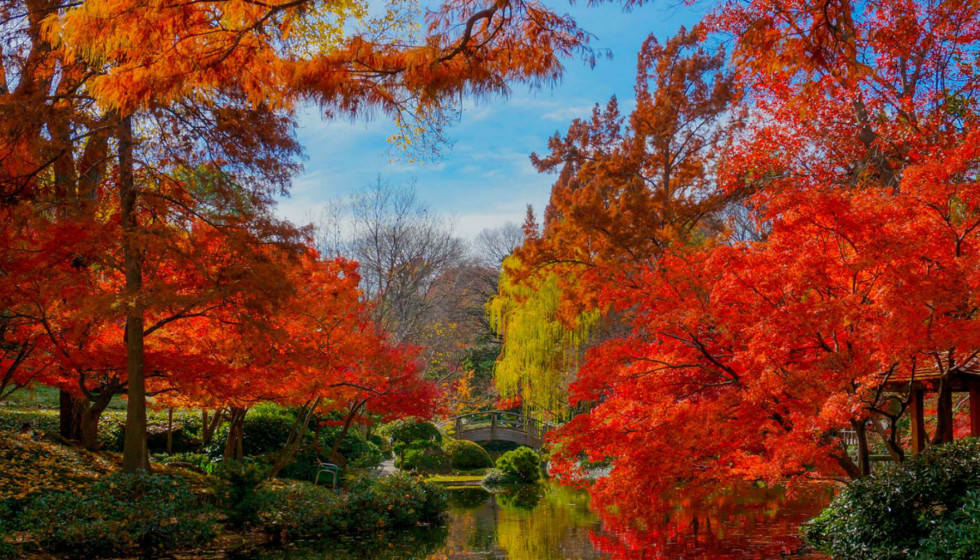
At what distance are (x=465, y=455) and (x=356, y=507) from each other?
10.9 meters

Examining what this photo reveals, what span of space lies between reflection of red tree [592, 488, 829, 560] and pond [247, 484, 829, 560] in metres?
0.01

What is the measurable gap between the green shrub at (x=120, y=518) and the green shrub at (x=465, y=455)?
12612 millimetres

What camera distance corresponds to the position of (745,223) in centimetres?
2508

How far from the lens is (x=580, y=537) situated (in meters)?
10.0

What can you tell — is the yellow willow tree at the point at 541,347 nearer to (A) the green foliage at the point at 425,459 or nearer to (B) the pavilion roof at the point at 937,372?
(A) the green foliage at the point at 425,459

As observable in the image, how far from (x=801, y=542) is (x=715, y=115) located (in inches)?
317

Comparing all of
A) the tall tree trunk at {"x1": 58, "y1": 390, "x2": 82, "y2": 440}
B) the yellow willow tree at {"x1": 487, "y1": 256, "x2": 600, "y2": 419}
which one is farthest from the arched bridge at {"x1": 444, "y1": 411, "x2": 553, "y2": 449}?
the tall tree trunk at {"x1": 58, "y1": 390, "x2": 82, "y2": 440}

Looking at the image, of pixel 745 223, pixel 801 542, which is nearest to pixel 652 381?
pixel 801 542

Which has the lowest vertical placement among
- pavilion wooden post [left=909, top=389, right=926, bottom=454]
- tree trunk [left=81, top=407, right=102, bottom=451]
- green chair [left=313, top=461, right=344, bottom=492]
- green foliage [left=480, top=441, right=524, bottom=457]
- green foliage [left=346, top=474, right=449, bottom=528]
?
green foliage [left=480, top=441, right=524, bottom=457]

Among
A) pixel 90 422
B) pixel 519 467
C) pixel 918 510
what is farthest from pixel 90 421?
pixel 918 510

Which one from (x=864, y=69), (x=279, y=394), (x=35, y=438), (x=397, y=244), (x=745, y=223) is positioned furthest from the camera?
(x=745, y=223)

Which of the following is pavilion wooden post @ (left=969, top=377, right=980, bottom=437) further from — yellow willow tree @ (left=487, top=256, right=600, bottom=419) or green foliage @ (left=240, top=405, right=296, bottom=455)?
yellow willow tree @ (left=487, top=256, right=600, bottom=419)

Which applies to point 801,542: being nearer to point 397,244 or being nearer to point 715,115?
point 715,115

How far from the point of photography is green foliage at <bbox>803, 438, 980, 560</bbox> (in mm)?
5984
